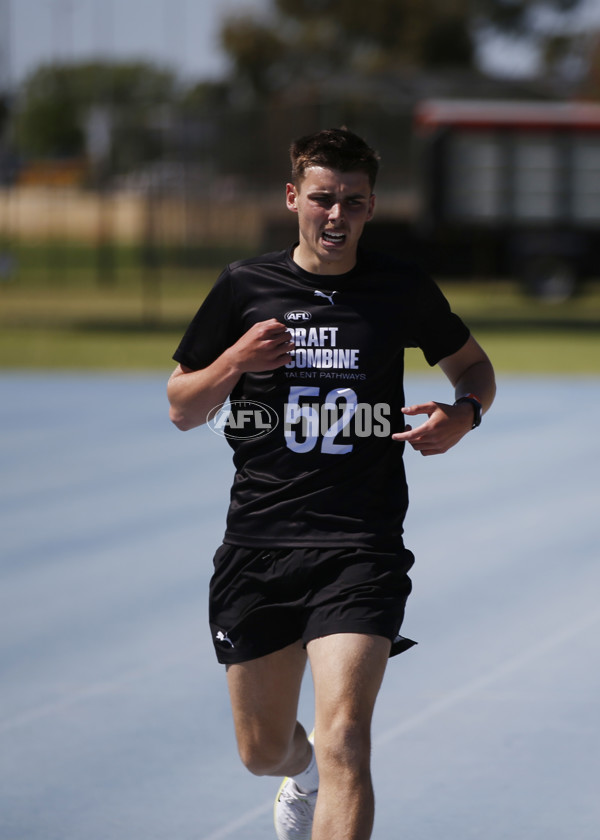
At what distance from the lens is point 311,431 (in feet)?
12.6

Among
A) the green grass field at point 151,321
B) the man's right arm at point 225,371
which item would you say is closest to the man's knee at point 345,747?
the man's right arm at point 225,371

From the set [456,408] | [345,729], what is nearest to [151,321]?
[456,408]

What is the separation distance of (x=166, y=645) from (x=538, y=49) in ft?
232

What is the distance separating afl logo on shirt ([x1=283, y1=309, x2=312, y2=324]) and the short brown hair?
386mm

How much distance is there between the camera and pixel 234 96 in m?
70.9

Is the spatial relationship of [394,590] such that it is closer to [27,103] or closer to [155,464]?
Answer: [155,464]

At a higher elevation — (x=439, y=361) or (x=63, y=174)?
(x=439, y=361)

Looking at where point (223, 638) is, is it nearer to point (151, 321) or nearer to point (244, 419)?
point (244, 419)

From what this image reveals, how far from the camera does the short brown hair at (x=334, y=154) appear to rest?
3863 mm

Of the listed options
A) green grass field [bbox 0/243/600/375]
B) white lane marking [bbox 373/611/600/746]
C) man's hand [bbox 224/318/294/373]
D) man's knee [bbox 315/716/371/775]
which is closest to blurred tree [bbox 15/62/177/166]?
green grass field [bbox 0/243/600/375]

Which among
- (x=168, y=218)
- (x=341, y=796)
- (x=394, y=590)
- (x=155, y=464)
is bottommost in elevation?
(x=168, y=218)

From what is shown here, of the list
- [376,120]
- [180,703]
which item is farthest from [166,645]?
[376,120]

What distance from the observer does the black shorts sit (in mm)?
3752

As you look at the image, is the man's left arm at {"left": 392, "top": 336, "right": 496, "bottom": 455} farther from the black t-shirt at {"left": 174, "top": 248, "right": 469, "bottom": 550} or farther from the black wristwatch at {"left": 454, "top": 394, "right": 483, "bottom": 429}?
the black t-shirt at {"left": 174, "top": 248, "right": 469, "bottom": 550}
